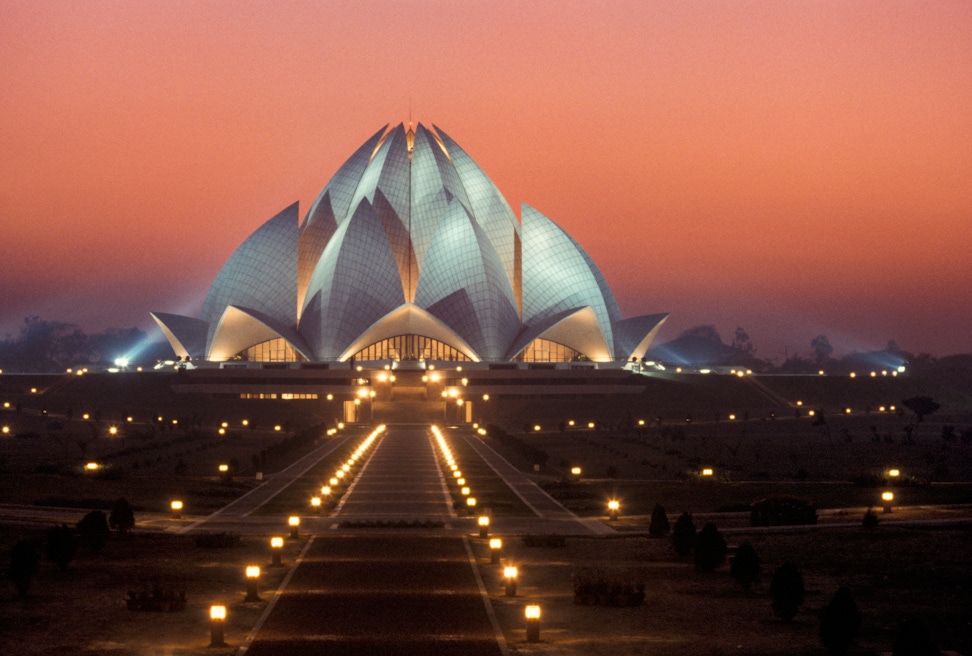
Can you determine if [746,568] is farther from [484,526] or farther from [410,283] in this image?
→ [410,283]

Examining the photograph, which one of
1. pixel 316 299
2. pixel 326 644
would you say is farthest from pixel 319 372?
pixel 326 644

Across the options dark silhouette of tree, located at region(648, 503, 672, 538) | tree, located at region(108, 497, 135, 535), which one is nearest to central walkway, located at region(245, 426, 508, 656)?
tree, located at region(108, 497, 135, 535)

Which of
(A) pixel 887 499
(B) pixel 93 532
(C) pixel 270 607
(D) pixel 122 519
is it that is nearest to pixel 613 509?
(A) pixel 887 499

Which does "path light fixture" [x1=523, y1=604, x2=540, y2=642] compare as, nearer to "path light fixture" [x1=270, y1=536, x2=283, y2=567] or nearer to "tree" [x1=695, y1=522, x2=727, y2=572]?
"tree" [x1=695, y1=522, x2=727, y2=572]

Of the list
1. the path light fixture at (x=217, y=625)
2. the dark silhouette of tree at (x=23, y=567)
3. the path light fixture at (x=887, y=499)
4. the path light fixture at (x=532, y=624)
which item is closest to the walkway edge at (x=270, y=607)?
the path light fixture at (x=217, y=625)

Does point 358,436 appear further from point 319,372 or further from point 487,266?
point 487,266

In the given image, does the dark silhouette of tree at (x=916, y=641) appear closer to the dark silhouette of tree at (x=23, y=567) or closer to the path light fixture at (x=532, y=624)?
the path light fixture at (x=532, y=624)
